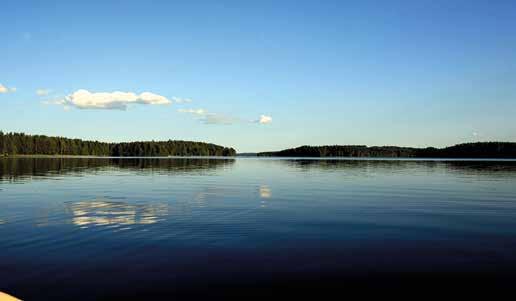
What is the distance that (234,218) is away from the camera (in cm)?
2589

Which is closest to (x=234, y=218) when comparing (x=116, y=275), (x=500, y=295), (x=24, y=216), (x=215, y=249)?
(x=215, y=249)

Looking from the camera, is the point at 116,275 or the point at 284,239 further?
the point at 284,239

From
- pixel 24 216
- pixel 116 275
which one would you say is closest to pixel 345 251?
pixel 116 275

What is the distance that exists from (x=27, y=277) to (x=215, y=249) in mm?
7389

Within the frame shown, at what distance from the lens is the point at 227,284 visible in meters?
13.3

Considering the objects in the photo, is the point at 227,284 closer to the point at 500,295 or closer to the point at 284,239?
the point at 284,239

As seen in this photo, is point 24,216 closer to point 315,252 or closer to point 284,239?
point 284,239

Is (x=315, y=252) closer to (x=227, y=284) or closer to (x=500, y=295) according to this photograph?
(x=227, y=284)

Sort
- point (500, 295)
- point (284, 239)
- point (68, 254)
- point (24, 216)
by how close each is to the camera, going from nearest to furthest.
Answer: point (500, 295), point (68, 254), point (284, 239), point (24, 216)

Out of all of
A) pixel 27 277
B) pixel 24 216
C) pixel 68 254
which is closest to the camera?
pixel 27 277

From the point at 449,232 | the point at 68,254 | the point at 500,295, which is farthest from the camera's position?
the point at 449,232

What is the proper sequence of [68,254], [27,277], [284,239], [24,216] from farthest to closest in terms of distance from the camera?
[24,216] < [284,239] < [68,254] < [27,277]

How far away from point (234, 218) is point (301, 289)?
13395 mm

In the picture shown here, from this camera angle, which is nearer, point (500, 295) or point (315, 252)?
point (500, 295)
